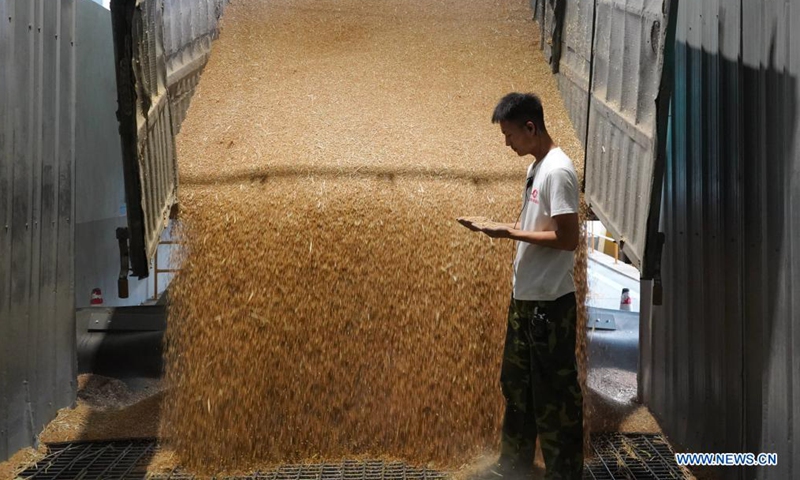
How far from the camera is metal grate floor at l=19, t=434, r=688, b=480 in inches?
140

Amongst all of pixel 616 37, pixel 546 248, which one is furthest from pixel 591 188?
pixel 546 248

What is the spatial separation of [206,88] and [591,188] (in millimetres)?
2848

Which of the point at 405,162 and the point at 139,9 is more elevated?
the point at 139,9

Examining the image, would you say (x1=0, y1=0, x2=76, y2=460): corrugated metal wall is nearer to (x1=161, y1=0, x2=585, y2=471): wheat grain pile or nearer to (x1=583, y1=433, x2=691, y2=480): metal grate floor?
(x1=161, y1=0, x2=585, y2=471): wheat grain pile

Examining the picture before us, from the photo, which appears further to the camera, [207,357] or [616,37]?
[616,37]

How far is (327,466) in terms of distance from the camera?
3650mm

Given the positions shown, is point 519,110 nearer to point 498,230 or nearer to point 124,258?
point 498,230

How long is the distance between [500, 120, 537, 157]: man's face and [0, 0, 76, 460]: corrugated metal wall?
8.28ft

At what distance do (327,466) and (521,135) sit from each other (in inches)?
74.4

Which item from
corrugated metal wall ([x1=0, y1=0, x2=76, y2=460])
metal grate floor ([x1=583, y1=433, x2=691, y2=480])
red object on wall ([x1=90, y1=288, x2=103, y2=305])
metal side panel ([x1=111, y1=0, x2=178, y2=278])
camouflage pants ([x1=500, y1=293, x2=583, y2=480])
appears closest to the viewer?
camouflage pants ([x1=500, y1=293, x2=583, y2=480])

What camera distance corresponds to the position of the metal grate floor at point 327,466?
11.7 feet

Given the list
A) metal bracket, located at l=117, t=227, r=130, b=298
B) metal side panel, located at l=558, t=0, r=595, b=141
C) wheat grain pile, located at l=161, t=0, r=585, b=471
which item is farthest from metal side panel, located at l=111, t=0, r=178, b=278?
metal side panel, located at l=558, t=0, r=595, b=141

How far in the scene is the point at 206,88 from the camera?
5.25 meters

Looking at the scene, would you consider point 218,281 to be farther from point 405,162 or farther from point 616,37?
point 616,37
